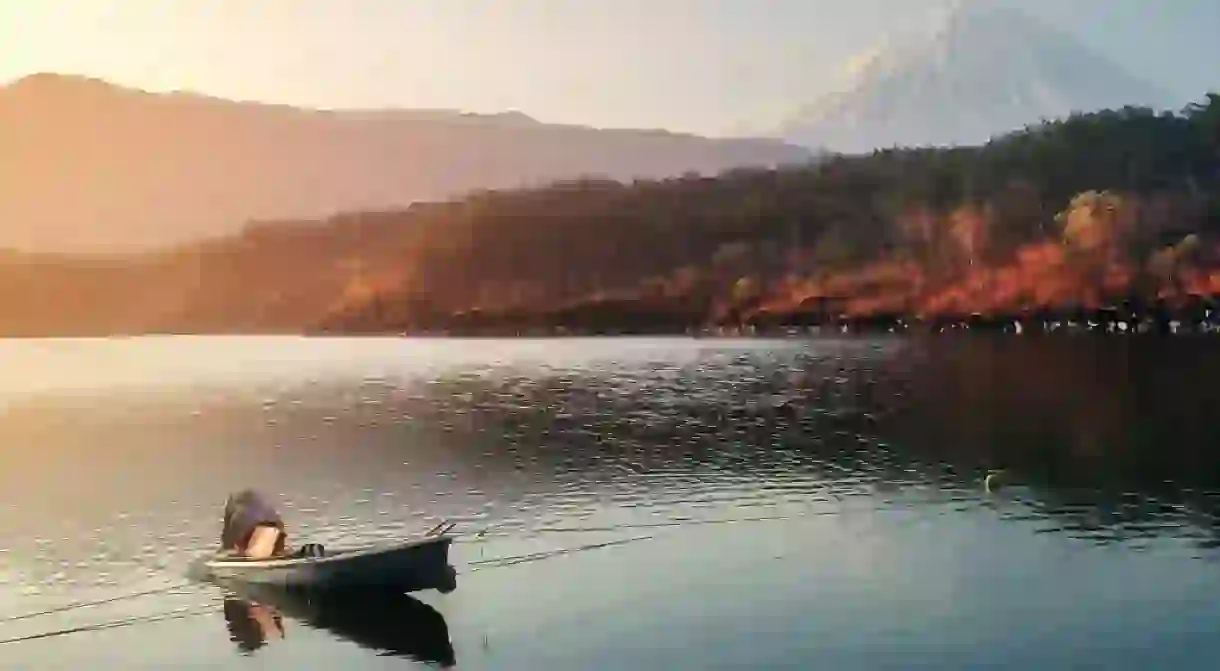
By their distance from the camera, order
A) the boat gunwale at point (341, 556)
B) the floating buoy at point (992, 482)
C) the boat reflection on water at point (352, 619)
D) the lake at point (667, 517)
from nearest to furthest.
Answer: the boat reflection on water at point (352, 619) < the lake at point (667, 517) < the boat gunwale at point (341, 556) < the floating buoy at point (992, 482)

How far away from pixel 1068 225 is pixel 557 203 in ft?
235

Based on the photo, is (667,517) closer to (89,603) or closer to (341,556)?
(341,556)

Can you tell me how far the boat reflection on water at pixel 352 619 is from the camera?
25.7 meters

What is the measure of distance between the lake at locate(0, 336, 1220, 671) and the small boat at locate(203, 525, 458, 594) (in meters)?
0.65

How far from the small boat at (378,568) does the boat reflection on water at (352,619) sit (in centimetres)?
34

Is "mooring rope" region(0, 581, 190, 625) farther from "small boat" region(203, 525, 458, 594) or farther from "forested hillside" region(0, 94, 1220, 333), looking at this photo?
"forested hillside" region(0, 94, 1220, 333)

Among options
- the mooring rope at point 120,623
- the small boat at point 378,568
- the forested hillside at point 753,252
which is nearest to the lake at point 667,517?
the mooring rope at point 120,623

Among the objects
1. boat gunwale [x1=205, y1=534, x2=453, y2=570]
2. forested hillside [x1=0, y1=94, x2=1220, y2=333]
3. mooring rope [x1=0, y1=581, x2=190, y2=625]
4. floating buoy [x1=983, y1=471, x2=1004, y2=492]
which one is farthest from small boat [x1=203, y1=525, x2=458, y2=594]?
forested hillside [x1=0, y1=94, x2=1220, y2=333]

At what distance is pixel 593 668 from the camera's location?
23906mm

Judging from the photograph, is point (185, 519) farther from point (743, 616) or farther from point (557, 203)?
point (557, 203)

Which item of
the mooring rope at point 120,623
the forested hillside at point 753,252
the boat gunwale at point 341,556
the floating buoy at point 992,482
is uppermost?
the forested hillside at point 753,252

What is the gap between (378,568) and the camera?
26719 millimetres

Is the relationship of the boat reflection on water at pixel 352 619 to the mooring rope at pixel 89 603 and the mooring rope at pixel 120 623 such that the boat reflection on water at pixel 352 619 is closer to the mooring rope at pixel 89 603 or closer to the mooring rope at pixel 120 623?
the mooring rope at pixel 120 623

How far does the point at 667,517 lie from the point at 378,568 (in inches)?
497
